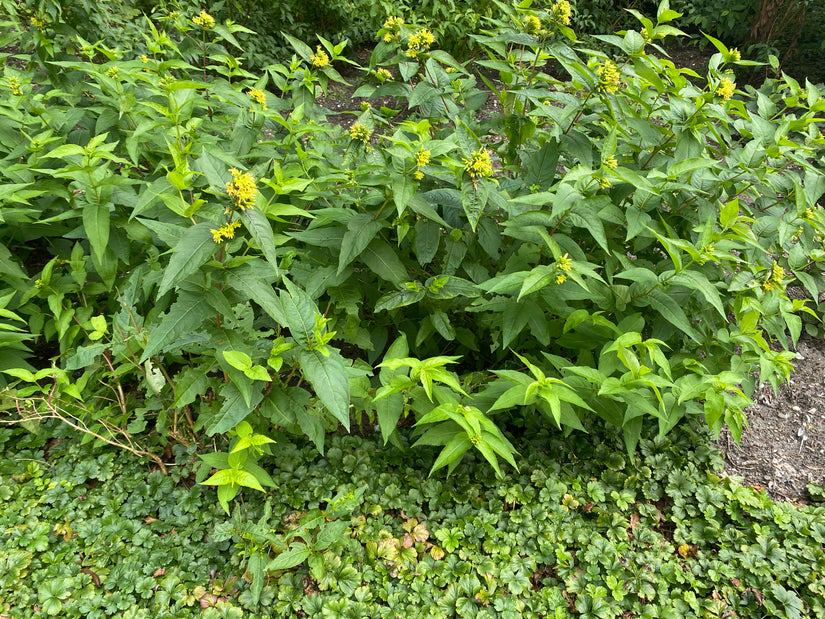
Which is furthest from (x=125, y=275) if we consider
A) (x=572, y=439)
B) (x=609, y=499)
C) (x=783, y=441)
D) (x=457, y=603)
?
(x=783, y=441)

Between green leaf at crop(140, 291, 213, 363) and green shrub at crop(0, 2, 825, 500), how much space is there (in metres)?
0.01

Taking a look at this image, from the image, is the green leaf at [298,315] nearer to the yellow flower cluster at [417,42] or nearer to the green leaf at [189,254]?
the green leaf at [189,254]

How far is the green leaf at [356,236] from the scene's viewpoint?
2.26 meters

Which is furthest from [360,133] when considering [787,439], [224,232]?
[787,439]

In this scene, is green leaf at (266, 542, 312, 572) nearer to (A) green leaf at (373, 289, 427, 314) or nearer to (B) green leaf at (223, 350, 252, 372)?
(B) green leaf at (223, 350, 252, 372)

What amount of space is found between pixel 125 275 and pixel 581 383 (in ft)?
8.30

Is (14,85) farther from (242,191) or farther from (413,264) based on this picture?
(413,264)

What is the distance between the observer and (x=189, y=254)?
5.27 ft

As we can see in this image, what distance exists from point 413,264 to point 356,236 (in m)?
0.55

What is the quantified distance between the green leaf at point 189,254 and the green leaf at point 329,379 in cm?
54

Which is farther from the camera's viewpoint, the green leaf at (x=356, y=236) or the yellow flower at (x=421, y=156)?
the green leaf at (x=356, y=236)

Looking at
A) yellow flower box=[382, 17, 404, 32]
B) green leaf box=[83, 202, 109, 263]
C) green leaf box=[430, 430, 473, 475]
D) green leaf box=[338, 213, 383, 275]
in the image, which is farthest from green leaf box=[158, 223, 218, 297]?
yellow flower box=[382, 17, 404, 32]

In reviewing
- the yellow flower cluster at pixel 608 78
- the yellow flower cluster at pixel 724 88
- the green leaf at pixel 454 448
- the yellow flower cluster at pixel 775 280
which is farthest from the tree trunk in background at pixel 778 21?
the green leaf at pixel 454 448

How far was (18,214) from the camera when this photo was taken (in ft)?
8.38
